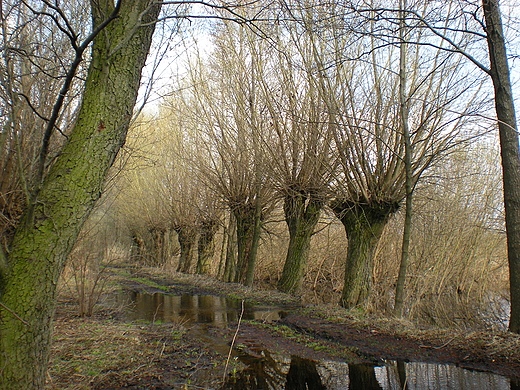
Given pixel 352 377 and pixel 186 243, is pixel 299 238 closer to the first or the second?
pixel 352 377

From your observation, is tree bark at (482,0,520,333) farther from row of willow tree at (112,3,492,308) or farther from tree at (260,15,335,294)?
tree at (260,15,335,294)

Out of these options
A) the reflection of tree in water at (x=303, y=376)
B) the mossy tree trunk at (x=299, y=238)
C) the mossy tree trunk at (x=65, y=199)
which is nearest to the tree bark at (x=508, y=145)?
the reflection of tree in water at (x=303, y=376)

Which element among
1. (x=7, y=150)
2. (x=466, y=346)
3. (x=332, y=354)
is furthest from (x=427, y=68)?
(x=7, y=150)

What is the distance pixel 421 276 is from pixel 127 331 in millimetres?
6528

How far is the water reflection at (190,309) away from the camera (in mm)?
6422

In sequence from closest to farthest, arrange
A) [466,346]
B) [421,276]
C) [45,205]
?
1. [45,205]
2. [466,346]
3. [421,276]

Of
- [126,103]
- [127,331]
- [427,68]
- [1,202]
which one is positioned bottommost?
[127,331]

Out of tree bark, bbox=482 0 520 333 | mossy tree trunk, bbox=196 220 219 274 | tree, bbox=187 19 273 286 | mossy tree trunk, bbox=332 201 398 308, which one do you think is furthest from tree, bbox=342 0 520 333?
mossy tree trunk, bbox=196 220 219 274

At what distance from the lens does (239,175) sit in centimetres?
1084

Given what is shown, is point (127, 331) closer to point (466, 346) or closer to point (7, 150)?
point (7, 150)

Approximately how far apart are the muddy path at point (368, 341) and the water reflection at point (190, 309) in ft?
1.61

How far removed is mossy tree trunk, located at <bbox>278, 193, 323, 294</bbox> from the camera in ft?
29.7

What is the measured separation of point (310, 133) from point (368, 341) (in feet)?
13.8

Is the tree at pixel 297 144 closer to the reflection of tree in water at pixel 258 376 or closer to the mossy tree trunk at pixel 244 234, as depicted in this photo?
the mossy tree trunk at pixel 244 234
